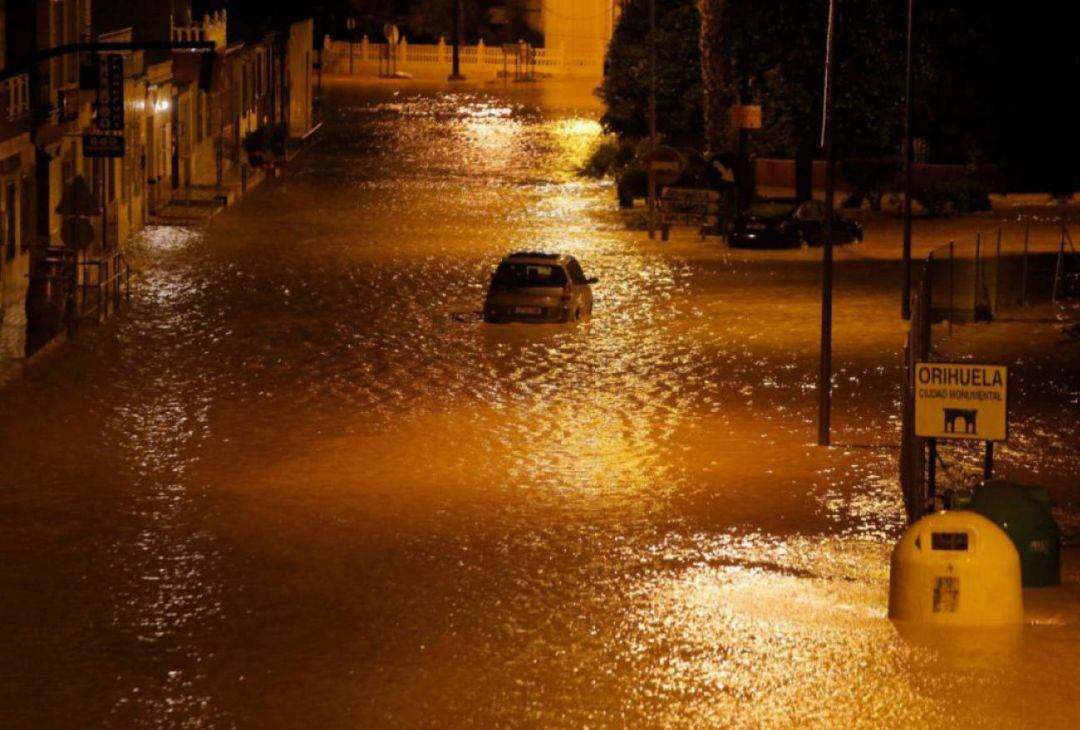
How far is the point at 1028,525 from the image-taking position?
16609 mm

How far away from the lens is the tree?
2490 inches

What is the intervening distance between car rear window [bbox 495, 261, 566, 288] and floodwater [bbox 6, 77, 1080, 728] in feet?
2.69

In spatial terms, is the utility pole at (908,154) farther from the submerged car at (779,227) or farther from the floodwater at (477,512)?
the submerged car at (779,227)

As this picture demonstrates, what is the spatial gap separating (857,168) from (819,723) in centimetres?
4318

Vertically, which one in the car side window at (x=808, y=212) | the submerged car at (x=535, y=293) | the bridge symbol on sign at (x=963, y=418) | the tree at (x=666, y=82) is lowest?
the submerged car at (x=535, y=293)

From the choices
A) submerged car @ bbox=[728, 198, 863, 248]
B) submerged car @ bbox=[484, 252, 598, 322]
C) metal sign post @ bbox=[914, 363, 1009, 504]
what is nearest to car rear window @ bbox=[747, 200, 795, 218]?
submerged car @ bbox=[728, 198, 863, 248]

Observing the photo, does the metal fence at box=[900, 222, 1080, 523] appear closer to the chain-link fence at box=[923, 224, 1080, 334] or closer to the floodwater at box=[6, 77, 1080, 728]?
the chain-link fence at box=[923, 224, 1080, 334]

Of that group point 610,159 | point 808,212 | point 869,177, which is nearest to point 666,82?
point 610,159

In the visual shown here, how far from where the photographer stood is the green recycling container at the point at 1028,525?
54.5 feet

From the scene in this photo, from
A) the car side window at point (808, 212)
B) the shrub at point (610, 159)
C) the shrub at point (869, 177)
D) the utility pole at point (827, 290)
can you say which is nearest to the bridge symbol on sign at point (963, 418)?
the utility pole at point (827, 290)

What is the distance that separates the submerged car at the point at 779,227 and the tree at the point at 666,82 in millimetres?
18448

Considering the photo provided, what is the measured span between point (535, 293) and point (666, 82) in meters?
32.1

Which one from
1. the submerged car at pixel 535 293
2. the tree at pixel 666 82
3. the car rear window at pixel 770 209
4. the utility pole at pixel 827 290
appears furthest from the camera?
the tree at pixel 666 82

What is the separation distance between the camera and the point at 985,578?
1509 centimetres
